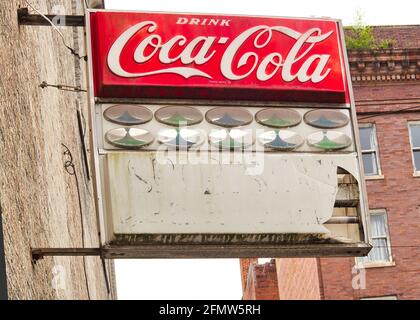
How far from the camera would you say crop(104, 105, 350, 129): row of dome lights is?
1034cm

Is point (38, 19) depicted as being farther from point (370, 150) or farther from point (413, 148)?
point (413, 148)

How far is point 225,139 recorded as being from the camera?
10.4 m

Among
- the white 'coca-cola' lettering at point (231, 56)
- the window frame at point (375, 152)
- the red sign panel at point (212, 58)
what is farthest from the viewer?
the window frame at point (375, 152)

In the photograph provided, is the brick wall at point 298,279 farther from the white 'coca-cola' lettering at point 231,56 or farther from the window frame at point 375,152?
the white 'coca-cola' lettering at point 231,56

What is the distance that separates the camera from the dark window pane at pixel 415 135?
124ft

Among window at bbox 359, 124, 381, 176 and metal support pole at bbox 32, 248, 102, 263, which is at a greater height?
window at bbox 359, 124, 381, 176

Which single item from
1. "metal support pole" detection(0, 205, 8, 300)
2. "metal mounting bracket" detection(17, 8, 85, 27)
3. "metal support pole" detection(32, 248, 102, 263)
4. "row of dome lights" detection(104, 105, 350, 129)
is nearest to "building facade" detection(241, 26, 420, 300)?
"row of dome lights" detection(104, 105, 350, 129)

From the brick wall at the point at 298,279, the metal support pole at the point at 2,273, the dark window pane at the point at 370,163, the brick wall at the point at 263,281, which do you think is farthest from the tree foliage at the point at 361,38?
the metal support pole at the point at 2,273

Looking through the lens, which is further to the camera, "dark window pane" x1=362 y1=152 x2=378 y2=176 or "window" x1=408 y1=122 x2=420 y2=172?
"window" x1=408 y1=122 x2=420 y2=172

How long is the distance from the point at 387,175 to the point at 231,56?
2710 cm

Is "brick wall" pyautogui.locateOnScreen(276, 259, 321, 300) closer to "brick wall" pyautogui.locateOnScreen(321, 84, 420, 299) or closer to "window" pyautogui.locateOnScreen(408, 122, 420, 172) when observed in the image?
"brick wall" pyautogui.locateOnScreen(321, 84, 420, 299)

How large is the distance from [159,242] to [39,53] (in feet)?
11.7

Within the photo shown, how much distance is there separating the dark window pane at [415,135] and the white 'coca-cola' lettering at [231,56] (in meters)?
27.2

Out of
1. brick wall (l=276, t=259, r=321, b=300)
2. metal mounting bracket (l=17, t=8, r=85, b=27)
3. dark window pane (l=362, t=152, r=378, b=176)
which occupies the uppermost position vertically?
dark window pane (l=362, t=152, r=378, b=176)
